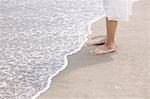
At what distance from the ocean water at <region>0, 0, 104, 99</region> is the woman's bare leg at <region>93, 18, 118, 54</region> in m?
0.25

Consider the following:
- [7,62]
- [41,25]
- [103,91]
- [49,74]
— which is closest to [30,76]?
[49,74]

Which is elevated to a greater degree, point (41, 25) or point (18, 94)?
point (41, 25)

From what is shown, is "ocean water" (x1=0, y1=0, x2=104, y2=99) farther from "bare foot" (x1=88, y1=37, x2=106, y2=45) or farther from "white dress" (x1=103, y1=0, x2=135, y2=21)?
"white dress" (x1=103, y1=0, x2=135, y2=21)

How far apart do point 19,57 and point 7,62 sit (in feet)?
0.43

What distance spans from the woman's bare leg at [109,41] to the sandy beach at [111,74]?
6cm

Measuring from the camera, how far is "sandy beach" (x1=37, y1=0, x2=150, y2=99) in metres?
2.81

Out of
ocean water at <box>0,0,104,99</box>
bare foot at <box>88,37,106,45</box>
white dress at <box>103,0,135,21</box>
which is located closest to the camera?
ocean water at <box>0,0,104,99</box>

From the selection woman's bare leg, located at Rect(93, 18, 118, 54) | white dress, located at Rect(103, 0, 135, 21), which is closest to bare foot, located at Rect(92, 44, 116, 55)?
woman's bare leg, located at Rect(93, 18, 118, 54)

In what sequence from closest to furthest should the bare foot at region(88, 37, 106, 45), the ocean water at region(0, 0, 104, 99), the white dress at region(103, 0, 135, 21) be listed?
1. the ocean water at region(0, 0, 104, 99)
2. the white dress at region(103, 0, 135, 21)
3. the bare foot at region(88, 37, 106, 45)

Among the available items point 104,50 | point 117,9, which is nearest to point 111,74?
point 104,50

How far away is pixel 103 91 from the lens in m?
2.84

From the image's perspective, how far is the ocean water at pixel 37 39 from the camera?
3.04 meters

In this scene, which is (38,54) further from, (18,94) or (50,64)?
Result: (18,94)

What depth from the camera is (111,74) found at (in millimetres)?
3107
